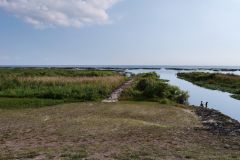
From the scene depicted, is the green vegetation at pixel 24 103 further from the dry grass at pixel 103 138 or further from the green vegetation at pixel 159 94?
the green vegetation at pixel 159 94

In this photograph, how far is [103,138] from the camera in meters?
16.4

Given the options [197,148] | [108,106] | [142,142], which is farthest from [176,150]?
[108,106]

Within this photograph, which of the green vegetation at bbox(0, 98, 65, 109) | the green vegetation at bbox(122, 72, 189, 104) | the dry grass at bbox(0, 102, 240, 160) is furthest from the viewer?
the green vegetation at bbox(122, 72, 189, 104)

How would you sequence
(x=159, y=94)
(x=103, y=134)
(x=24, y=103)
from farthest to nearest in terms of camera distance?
(x=159, y=94) → (x=24, y=103) → (x=103, y=134)

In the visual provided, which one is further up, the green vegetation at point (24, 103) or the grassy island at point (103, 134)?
the grassy island at point (103, 134)

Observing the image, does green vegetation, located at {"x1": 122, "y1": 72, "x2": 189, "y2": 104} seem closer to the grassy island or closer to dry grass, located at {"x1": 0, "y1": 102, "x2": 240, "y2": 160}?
the grassy island

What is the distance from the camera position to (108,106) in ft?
96.8

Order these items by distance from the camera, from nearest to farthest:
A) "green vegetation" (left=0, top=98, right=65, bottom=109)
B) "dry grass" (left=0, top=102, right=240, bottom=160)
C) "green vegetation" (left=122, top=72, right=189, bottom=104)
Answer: "dry grass" (left=0, top=102, right=240, bottom=160)
"green vegetation" (left=0, top=98, right=65, bottom=109)
"green vegetation" (left=122, top=72, right=189, bottom=104)

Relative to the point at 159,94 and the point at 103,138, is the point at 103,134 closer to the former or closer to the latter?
the point at 103,138

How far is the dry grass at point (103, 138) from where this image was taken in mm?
12789

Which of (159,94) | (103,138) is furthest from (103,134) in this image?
(159,94)

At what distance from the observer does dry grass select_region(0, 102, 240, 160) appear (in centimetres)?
1279

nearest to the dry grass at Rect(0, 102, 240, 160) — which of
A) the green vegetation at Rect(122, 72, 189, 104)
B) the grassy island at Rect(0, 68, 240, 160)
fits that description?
the grassy island at Rect(0, 68, 240, 160)

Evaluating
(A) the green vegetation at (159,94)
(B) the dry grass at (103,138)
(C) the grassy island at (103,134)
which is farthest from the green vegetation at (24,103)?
(A) the green vegetation at (159,94)
